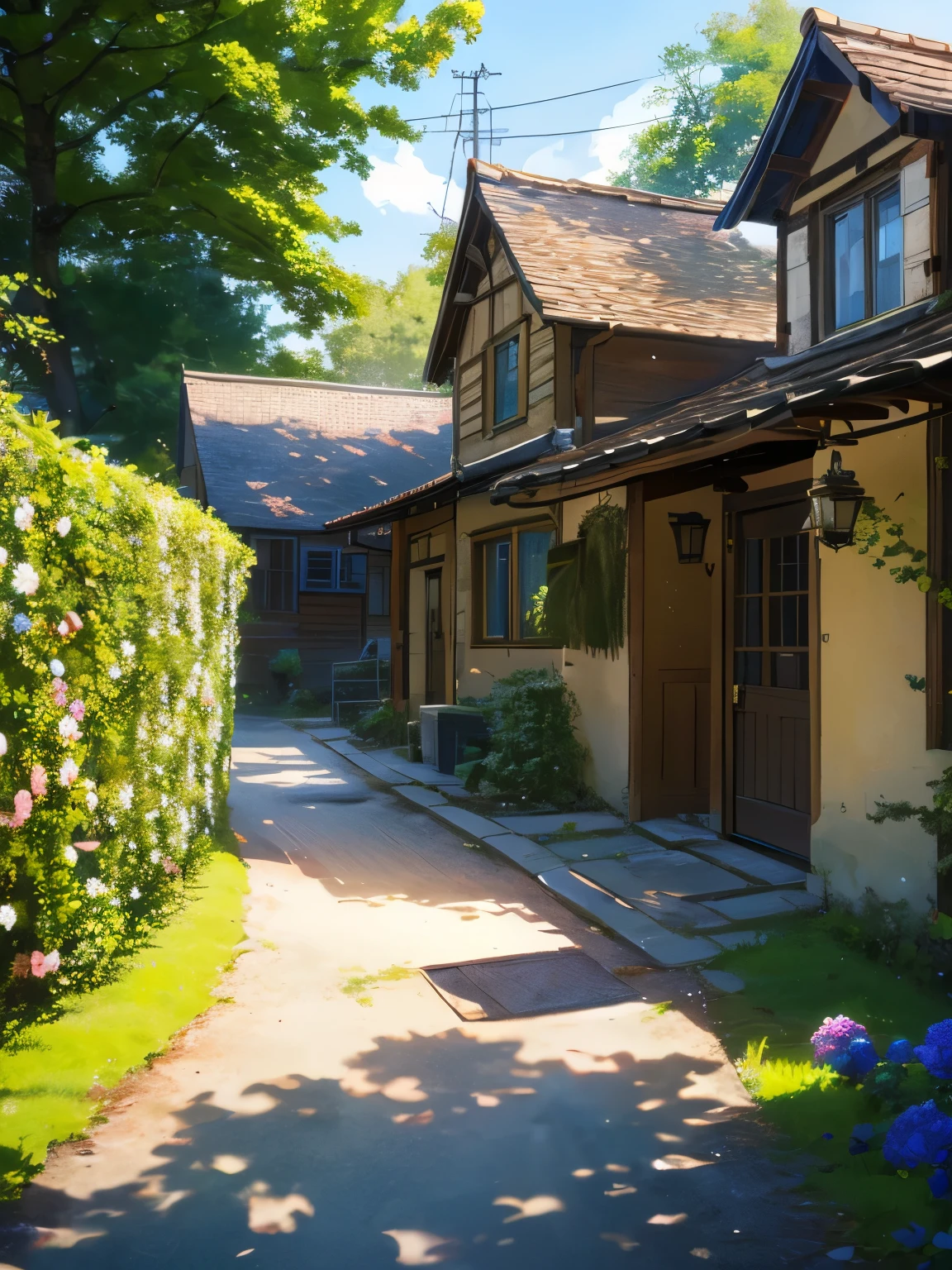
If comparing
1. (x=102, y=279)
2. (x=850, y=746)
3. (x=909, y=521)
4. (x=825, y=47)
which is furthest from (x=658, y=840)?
(x=102, y=279)

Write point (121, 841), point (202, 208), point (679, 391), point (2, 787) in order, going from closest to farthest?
point (2, 787) → point (121, 841) → point (679, 391) → point (202, 208)

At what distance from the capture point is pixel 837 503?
5.94m

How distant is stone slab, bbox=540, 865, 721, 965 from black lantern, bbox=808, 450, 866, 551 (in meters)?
2.54

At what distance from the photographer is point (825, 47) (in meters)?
7.75

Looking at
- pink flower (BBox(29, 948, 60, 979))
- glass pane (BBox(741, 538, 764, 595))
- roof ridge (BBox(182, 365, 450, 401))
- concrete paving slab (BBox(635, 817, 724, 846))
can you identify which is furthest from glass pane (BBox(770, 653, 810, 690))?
roof ridge (BBox(182, 365, 450, 401))

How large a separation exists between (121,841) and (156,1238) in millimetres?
2330

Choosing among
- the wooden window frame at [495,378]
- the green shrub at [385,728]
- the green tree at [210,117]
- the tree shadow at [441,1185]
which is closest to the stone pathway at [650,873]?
the tree shadow at [441,1185]

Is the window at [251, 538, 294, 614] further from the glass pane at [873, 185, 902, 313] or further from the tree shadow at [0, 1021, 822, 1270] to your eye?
the tree shadow at [0, 1021, 822, 1270]

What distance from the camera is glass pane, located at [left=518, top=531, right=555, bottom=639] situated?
1205 cm

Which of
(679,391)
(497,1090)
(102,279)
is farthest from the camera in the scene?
(102,279)

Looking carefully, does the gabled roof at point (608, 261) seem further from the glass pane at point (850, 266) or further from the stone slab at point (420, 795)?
the stone slab at point (420, 795)

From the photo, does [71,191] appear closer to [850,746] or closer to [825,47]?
[825,47]

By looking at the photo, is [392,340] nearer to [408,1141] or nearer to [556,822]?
[556,822]

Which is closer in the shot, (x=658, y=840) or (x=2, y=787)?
(x=2, y=787)
